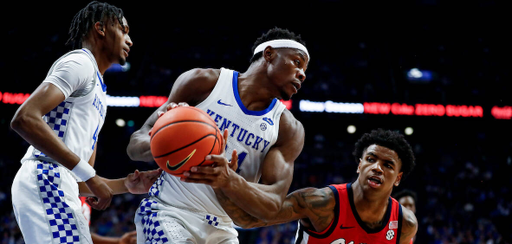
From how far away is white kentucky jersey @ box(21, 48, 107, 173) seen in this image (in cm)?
265

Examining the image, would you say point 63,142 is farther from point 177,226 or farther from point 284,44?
point 284,44

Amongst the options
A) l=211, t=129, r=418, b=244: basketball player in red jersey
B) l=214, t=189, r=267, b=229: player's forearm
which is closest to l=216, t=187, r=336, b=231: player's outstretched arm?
l=211, t=129, r=418, b=244: basketball player in red jersey

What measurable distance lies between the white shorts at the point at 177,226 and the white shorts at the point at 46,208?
0.38 metres

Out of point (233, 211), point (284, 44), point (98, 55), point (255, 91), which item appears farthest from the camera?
point (284, 44)

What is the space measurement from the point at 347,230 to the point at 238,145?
58.0 inches

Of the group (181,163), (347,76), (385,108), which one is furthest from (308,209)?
(347,76)

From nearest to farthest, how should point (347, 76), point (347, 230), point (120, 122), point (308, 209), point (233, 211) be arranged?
1. point (233, 211)
2. point (308, 209)
3. point (347, 230)
4. point (120, 122)
5. point (347, 76)

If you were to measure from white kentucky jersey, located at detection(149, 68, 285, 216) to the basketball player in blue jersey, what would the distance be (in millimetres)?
260

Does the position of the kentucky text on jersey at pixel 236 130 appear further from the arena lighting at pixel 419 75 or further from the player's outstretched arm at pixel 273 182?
the arena lighting at pixel 419 75

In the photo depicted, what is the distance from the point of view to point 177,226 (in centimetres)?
281

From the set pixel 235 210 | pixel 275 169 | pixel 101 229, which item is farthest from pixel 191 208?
pixel 101 229

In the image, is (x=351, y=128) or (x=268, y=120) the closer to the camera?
(x=268, y=120)

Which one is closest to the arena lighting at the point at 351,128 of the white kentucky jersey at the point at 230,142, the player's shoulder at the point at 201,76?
the white kentucky jersey at the point at 230,142

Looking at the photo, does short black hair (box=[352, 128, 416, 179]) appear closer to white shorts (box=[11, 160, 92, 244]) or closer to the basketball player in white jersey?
the basketball player in white jersey
